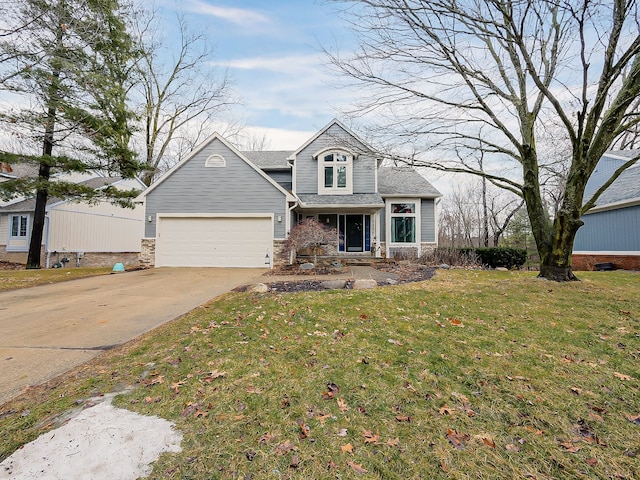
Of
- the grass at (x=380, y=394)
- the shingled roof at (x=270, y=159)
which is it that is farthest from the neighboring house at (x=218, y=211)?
the grass at (x=380, y=394)

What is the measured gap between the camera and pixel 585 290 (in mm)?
6395

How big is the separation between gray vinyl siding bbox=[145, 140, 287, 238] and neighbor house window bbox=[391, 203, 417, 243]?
6.08m

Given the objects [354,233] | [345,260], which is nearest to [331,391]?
[345,260]

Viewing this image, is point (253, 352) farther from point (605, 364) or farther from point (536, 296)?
point (536, 296)

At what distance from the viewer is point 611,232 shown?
1333 cm

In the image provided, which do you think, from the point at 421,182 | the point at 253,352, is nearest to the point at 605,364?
the point at 253,352

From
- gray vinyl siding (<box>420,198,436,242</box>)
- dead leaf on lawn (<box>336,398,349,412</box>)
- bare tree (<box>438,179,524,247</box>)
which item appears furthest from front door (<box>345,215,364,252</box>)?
bare tree (<box>438,179,524,247</box>)

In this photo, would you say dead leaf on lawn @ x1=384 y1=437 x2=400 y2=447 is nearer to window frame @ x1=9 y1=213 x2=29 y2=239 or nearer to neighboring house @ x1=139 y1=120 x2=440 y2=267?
neighboring house @ x1=139 y1=120 x2=440 y2=267

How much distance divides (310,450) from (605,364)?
3.40 meters

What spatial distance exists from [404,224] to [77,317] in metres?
13.8

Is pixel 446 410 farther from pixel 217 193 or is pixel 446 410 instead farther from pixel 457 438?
pixel 217 193

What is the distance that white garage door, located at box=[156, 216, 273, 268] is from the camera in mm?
12977

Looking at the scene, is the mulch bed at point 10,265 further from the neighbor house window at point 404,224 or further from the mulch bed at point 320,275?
the neighbor house window at point 404,224

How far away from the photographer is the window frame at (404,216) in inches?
615
